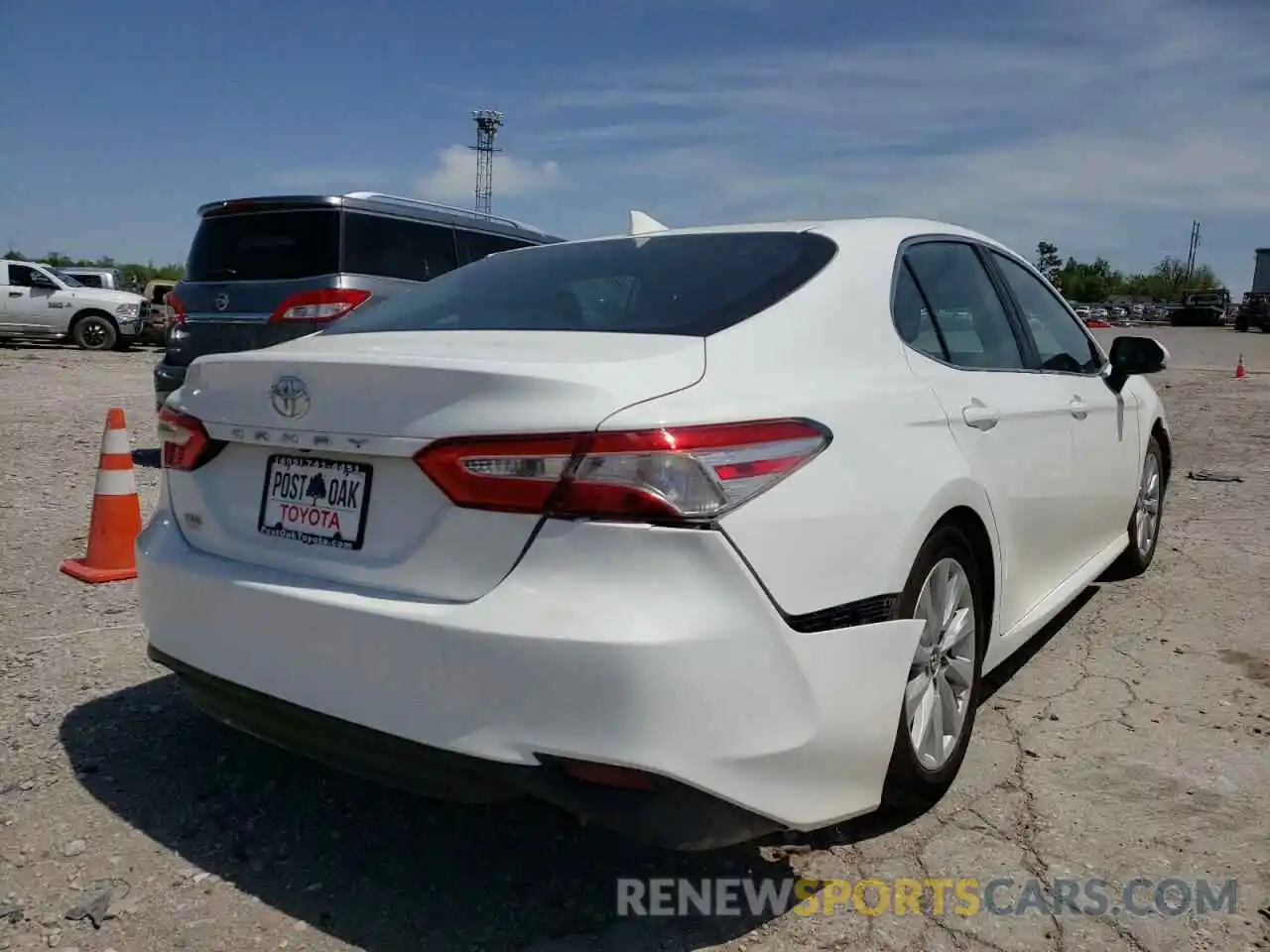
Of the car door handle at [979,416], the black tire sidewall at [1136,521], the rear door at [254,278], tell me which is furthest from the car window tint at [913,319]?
the rear door at [254,278]

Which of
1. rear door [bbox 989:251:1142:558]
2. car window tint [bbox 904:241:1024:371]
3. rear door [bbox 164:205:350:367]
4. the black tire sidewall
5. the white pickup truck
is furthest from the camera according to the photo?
the white pickup truck

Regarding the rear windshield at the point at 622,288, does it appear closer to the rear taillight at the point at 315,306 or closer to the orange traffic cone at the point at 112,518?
the orange traffic cone at the point at 112,518

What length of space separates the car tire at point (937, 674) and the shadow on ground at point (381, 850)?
0.50 ft

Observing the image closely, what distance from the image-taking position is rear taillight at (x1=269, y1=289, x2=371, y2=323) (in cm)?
725

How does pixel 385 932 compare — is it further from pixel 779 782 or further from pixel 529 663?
pixel 779 782

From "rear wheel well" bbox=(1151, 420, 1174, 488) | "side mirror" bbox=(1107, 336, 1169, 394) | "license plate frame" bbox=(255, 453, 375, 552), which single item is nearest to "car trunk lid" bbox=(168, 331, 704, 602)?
"license plate frame" bbox=(255, 453, 375, 552)

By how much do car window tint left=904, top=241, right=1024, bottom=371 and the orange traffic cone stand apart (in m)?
3.59

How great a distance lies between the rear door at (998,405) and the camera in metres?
2.93

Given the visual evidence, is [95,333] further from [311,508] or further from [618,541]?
[618,541]

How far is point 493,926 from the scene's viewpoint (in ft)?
7.63

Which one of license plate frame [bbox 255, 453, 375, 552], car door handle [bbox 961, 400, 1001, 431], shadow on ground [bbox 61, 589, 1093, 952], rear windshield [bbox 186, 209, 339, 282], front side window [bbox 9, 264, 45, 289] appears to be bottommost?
shadow on ground [bbox 61, 589, 1093, 952]

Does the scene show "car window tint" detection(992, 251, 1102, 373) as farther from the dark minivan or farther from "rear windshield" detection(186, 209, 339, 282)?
"rear windshield" detection(186, 209, 339, 282)

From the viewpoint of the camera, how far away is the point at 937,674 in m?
2.81

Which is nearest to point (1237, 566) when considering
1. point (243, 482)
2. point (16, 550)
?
point (243, 482)
